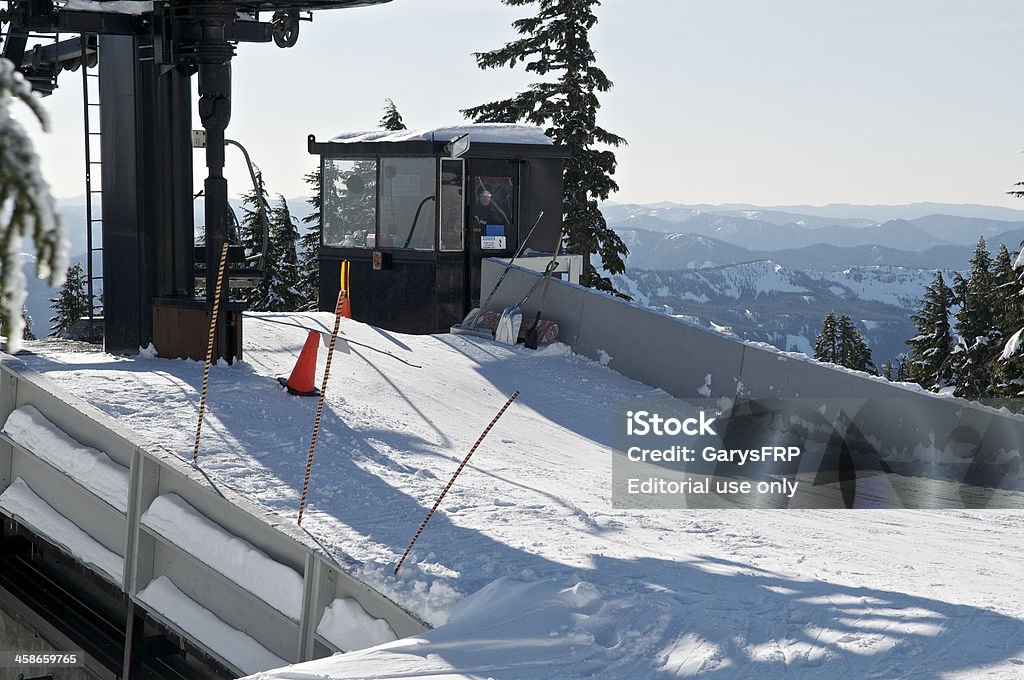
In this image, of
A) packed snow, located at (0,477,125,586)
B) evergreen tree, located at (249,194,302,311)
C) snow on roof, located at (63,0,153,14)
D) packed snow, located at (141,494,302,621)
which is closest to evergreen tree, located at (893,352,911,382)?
evergreen tree, located at (249,194,302,311)

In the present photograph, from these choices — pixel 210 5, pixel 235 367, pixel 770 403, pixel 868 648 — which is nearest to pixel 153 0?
pixel 210 5

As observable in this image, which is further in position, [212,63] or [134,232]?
[134,232]

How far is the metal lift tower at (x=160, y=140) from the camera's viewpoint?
43.5 feet

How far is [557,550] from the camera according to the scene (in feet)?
25.9

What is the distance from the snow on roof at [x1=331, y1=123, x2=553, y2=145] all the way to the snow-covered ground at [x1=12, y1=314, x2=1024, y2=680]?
23.3ft

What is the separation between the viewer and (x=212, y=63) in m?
13.2

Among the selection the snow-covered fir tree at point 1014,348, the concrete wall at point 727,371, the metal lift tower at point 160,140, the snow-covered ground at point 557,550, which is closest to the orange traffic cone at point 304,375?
the snow-covered ground at point 557,550

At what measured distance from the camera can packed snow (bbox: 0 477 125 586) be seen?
9.61 meters

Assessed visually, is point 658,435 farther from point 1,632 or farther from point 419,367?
point 1,632

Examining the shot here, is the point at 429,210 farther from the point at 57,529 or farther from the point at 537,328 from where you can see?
the point at 57,529

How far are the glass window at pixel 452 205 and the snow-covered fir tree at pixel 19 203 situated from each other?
1724 cm

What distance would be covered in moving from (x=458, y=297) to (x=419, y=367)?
5161mm

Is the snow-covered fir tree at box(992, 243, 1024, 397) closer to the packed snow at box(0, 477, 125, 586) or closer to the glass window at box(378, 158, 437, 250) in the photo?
the glass window at box(378, 158, 437, 250)

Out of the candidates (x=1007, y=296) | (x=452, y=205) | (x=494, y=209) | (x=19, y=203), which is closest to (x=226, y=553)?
(x=19, y=203)
